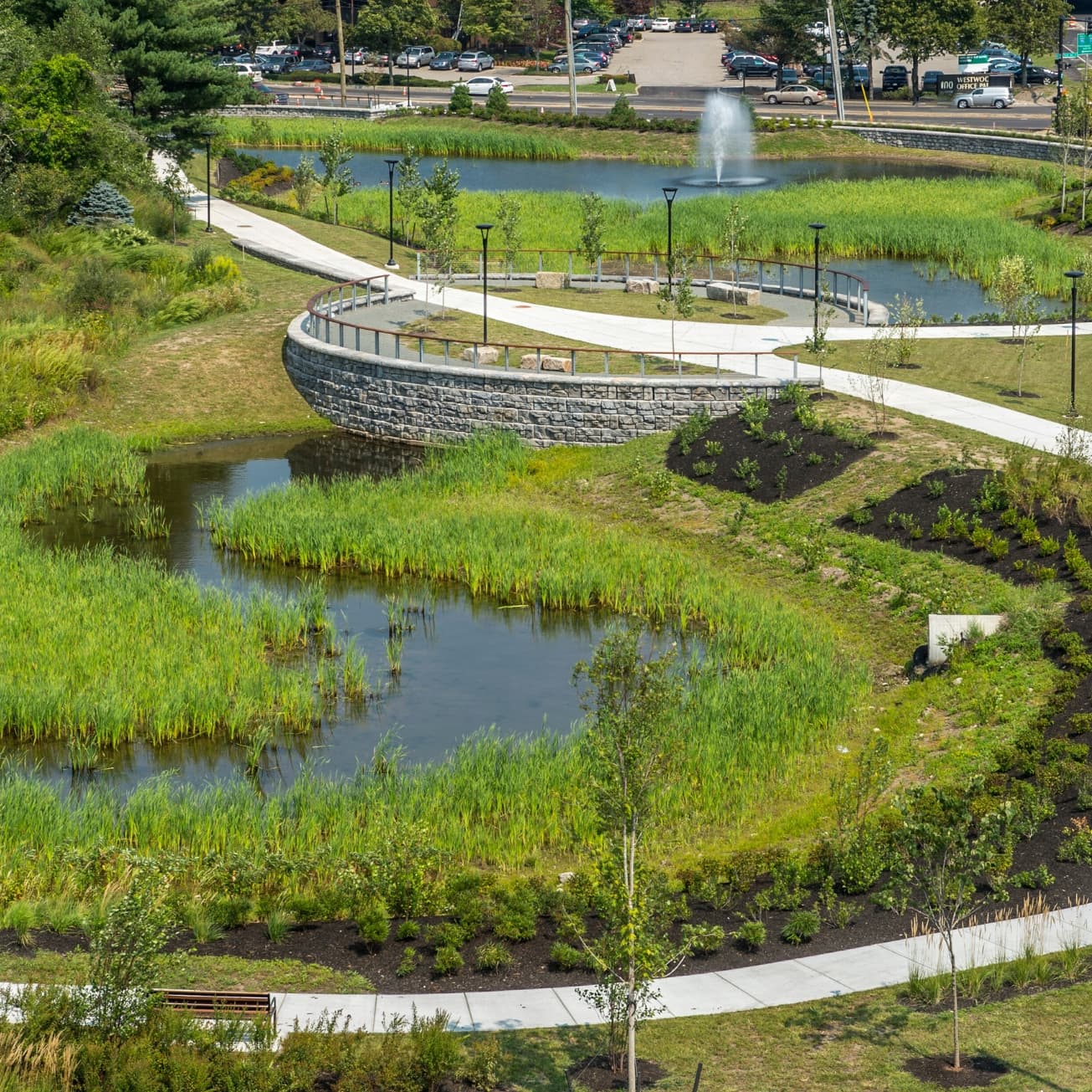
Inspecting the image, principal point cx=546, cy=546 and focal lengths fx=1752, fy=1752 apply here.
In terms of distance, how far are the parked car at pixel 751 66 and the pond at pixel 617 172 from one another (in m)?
29.2

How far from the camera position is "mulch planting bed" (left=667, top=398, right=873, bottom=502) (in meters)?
33.0

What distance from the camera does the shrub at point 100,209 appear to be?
52188 millimetres

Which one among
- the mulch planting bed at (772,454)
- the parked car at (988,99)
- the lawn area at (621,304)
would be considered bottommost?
the mulch planting bed at (772,454)

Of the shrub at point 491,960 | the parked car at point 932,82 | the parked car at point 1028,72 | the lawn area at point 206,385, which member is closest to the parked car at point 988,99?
the parked car at point 932,82

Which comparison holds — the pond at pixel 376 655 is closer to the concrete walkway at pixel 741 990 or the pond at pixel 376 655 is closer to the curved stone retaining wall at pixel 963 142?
the concrete walkway at pixel 741 990

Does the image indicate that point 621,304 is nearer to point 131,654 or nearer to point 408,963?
point 131,654

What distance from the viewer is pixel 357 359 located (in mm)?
40094

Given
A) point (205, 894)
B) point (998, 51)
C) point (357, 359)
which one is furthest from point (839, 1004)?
point (998, 51)

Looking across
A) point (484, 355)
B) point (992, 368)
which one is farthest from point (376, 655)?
point (992, 368)

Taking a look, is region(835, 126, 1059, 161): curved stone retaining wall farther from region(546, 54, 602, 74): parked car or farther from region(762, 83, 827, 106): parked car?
region(546, 54, 602, 74): parked car

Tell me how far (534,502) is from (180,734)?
1275cm

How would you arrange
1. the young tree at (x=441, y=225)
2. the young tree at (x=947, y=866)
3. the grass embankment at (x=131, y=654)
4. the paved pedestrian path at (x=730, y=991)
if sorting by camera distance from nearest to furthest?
1. the young tree at (x=947, y=866)
2. the paved pedestrian path at (x=730, y=991)
3. the grass embankment at (x=131, y=654)
4. the young tree at (x=441, y=225)

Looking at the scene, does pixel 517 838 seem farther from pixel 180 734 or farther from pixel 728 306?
pixel 728 306

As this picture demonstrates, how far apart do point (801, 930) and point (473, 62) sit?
106 meters
